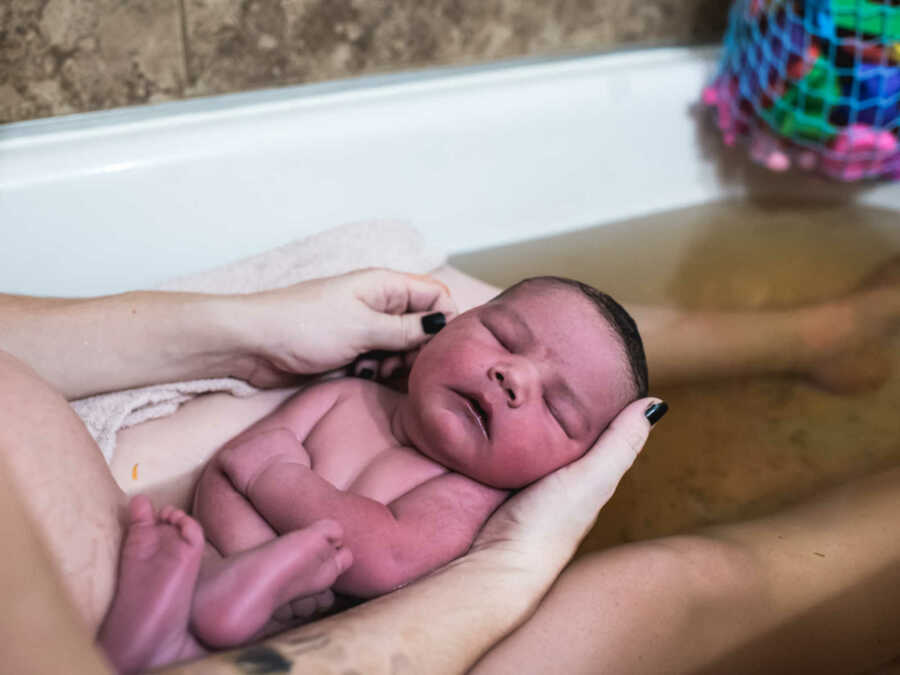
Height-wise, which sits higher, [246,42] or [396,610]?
[246,42]

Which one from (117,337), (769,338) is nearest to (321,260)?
(117,337)

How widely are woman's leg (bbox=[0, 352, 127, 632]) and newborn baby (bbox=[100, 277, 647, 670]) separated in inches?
1.0

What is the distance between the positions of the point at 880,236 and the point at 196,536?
→ 1.24 metres

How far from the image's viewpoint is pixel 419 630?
657 mm

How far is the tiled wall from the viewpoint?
1155mm

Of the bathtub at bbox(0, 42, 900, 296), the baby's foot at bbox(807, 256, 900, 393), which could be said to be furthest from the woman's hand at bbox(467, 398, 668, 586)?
the bathtub at bbox(0, 42, 900, 296)

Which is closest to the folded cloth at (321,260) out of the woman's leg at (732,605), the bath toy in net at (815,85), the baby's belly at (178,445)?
the baby's belly at (178,445)

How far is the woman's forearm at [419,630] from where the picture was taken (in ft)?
1.96

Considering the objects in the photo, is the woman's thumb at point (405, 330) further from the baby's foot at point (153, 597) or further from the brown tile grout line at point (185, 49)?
the brown tile grout line at point (185, 49)

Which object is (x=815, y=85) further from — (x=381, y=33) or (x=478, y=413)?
(x=478, y=413)

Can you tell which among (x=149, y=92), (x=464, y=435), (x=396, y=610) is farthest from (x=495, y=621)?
(x=149, y=92)

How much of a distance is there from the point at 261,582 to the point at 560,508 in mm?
291

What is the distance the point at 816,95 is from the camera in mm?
1323

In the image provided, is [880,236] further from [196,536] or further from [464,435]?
[196,536]
